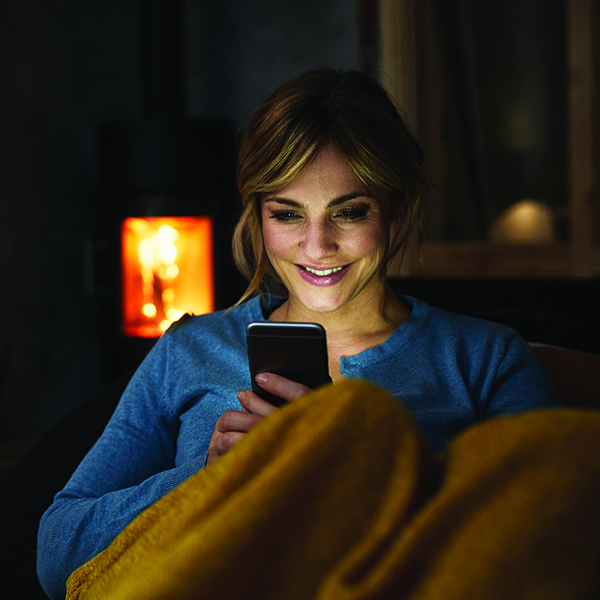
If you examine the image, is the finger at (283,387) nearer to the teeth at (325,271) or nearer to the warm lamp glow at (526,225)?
the teeth at (325,271)

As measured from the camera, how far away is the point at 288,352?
0.79 m

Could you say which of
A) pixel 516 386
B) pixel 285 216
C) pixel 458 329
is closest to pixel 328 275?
pixel 285 216

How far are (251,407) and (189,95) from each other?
303 cm

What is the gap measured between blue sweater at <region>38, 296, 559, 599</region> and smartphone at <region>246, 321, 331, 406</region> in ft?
0.49

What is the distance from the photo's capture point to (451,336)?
3.30 ft

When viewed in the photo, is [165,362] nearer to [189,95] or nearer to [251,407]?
[251,407]

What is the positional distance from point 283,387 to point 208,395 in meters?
0.25

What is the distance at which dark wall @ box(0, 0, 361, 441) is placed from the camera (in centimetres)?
280

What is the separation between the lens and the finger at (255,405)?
74 centimetres

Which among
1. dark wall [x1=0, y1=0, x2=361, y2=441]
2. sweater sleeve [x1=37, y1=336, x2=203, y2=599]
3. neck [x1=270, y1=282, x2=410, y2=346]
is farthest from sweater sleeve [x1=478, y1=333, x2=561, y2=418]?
dark wall [x1=0, y1=0, x2=361, y2=441]

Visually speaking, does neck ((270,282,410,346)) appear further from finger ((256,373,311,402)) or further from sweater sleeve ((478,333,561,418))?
finger ((256,373,311,402))

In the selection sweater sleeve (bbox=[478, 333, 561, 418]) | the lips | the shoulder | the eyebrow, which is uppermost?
the eyebrow


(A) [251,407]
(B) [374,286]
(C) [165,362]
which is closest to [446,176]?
(B) [374,286]

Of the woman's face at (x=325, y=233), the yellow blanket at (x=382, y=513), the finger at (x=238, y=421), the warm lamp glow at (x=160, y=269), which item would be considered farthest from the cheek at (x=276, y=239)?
the warm lamp glow at (x=160, y=269)
